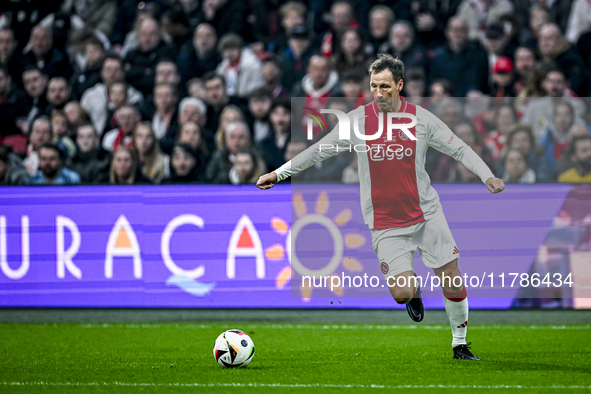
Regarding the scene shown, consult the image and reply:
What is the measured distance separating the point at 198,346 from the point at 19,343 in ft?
5.53

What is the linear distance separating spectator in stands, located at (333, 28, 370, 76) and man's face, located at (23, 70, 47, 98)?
14.2 feet

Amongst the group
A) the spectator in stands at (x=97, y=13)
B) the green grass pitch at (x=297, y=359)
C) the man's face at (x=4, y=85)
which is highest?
the spectator in stands at (x=97, y=13)

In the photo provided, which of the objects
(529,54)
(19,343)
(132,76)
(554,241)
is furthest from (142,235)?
(529,54)

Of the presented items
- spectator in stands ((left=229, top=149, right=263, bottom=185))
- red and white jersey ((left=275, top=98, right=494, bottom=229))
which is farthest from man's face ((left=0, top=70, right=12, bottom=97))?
red and white jersey ((left=275, top=98, right=494, bottom=229))

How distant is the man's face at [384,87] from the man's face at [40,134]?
19.0 feet

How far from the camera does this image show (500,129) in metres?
8.46

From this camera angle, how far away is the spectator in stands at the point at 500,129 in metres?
8.23

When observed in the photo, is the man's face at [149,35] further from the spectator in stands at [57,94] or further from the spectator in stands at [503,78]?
the spectator in stands at [503,78]

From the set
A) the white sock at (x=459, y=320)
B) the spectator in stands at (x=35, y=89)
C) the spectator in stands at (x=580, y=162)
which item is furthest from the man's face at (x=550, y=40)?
the spectator in stands at (x=35, y=89)

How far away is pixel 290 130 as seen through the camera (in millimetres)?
9219

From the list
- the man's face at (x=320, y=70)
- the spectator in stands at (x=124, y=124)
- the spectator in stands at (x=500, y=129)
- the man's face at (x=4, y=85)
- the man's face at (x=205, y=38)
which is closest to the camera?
the spectator in stands at (x=500, y=129)

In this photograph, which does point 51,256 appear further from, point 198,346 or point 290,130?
point 290,130

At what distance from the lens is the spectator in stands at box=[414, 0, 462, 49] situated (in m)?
10.4

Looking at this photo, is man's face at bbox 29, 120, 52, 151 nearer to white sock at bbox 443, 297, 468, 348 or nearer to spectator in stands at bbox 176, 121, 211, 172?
spectator in stands at bbox 176, 121, 211, 172
